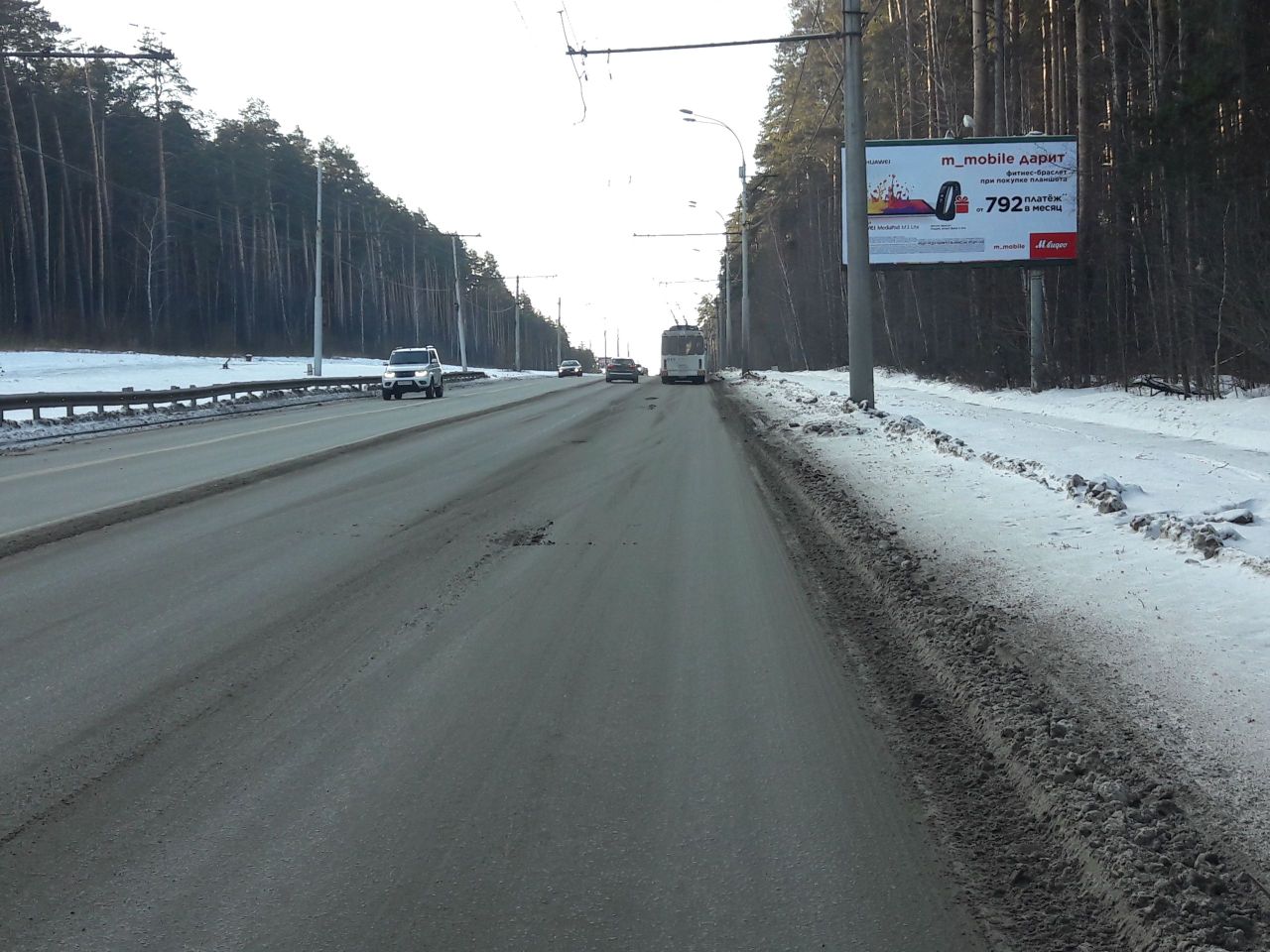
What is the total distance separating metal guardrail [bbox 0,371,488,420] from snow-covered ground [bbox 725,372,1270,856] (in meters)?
15.6

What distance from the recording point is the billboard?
27.4 metres

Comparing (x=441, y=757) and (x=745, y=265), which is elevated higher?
(x=745, y=265)

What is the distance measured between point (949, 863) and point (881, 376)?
43.0 metres

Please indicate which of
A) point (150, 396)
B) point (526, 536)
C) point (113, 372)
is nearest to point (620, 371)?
point (113, 372)

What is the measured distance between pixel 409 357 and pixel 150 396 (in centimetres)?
1301

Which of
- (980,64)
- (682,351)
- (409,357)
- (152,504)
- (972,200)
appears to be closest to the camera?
(152,504)

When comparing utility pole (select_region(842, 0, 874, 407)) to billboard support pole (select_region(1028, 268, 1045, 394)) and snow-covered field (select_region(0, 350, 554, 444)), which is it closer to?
billboard support pole (select_region(1028, 268, 1045, 394))

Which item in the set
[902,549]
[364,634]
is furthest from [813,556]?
[364,634]

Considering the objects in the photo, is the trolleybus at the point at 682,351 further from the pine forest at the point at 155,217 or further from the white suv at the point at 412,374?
the pine forest at the point at 155,217

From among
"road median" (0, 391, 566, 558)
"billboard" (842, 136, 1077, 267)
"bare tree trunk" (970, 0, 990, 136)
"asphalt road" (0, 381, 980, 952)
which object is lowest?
"asphalt road" (0, 381, 980, 952)

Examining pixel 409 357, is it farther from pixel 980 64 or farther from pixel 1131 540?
pixel 1131 540

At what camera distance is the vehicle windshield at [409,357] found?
129ft

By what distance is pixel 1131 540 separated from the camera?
25.5 feet

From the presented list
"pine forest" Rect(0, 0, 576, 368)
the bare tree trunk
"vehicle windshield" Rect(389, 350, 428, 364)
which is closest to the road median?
the bare tree trunk
